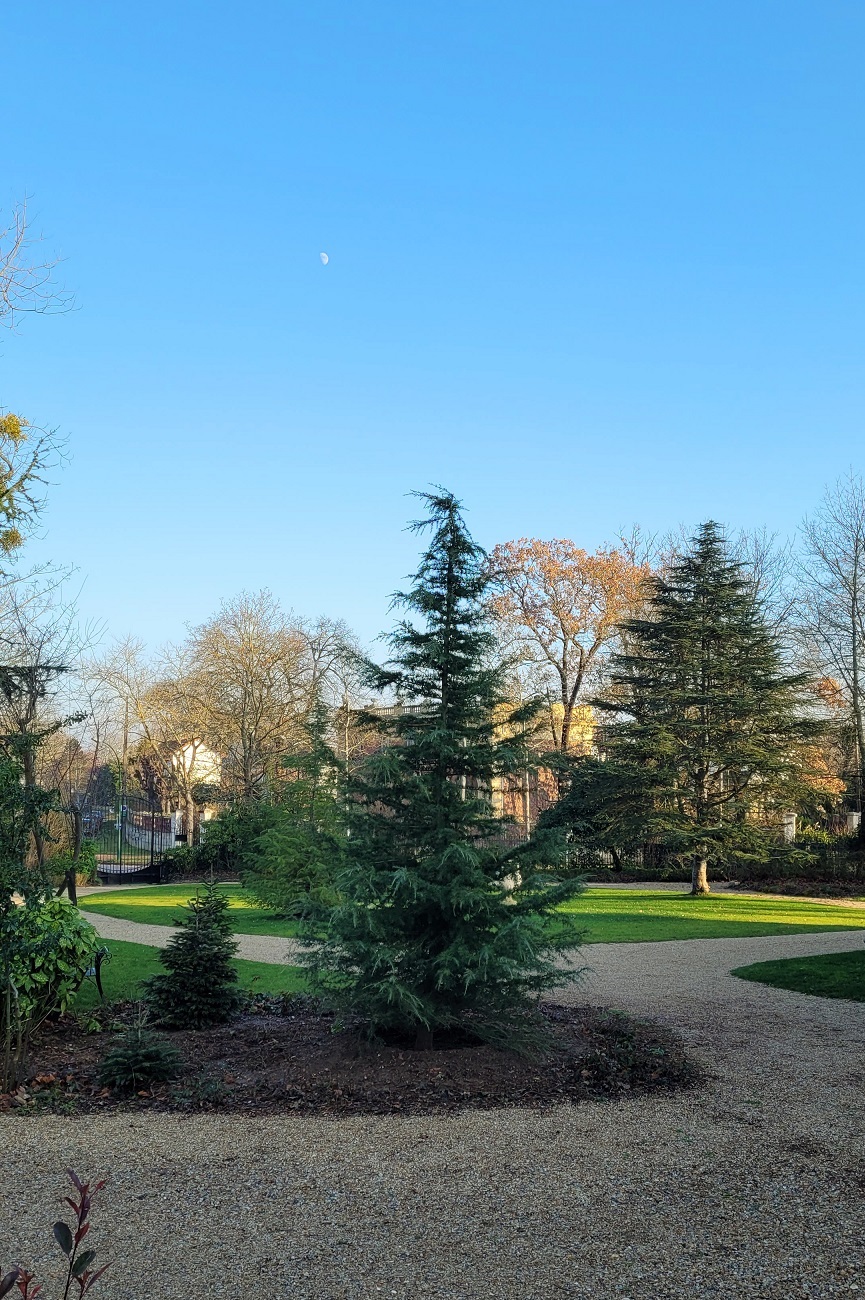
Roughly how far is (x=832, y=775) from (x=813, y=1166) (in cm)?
2553

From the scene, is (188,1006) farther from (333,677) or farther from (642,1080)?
(333,677)

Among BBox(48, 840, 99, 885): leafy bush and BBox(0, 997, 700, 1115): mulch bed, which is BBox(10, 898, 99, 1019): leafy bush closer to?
BBox(0, 997, 700, 1115): mulch bed

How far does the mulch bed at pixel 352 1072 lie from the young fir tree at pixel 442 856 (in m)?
0.27

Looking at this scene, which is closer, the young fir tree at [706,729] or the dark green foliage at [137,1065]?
the dark green foliage at [137,1065]

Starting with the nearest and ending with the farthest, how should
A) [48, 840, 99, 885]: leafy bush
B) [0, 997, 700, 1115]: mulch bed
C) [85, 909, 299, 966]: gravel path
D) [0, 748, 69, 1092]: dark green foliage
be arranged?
1. [0, 997, 700, 1115]: mulch bed
2. [0, 748, 69, 1092]: dark green foliage
3. [85, 909, 299, 966]: gravel path
4. [48, 840, 99, 885]: leafy bush

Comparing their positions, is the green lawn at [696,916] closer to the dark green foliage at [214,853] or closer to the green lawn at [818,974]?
the green lawn at [818,974]

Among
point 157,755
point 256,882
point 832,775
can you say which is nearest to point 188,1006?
point 256,882

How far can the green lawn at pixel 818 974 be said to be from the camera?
9.75 metres

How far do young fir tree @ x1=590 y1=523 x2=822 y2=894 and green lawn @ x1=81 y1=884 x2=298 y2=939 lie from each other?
9631 millimetres

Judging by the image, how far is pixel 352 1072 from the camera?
251 inches

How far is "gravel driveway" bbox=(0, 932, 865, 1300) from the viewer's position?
3523 mm

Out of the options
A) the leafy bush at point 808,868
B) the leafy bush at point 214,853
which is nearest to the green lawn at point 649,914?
the leafy bush at point 808,868

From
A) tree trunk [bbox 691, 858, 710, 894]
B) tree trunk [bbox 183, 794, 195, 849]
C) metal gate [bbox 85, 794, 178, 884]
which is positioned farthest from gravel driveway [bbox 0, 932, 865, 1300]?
tree trunk [bbox 183, 794, 195, 849]

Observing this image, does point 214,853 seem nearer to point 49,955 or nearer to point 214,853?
point 214,853
